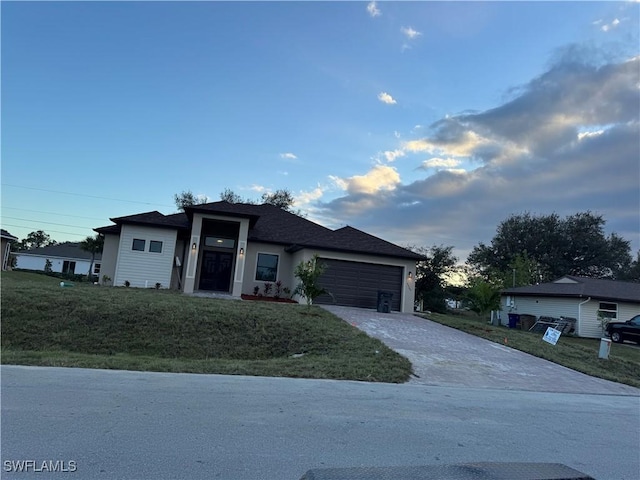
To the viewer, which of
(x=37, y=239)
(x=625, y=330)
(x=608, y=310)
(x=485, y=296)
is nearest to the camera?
(x=485, y=296)

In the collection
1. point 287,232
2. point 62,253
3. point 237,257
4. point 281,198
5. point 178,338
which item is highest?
point 281,198

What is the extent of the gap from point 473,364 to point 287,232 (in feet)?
46.3

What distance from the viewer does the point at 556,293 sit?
82.5 feet

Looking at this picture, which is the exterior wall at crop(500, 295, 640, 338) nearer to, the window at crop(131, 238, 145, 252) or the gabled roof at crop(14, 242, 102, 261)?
the window at crop(131, 238, 145, 252)

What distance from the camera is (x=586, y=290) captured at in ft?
81.0

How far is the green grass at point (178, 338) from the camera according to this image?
8.18m

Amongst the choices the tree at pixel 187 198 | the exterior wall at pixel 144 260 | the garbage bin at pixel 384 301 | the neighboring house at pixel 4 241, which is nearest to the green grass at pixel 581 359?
the garbage bin at pixel 384 301

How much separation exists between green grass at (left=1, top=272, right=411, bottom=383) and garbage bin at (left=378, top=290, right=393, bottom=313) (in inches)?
225

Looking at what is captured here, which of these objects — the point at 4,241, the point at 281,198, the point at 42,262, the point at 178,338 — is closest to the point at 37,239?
the point at 42,262

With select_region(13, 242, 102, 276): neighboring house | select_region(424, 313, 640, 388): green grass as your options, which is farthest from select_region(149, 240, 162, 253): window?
select_region(13, 242, 102, 276): neighboring house

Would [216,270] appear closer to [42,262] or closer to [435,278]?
[435,278]

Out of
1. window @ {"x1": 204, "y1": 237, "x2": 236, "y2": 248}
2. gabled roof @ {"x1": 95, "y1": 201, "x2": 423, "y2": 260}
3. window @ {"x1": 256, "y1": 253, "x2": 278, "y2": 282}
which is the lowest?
window @ {"x1": 256, "y1": 253, "x2": 278, "y2": 282}

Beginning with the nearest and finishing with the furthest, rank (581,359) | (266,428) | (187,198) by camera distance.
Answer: (266,428), (581,359), (187,198)

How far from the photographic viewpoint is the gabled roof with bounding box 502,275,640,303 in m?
23.9
